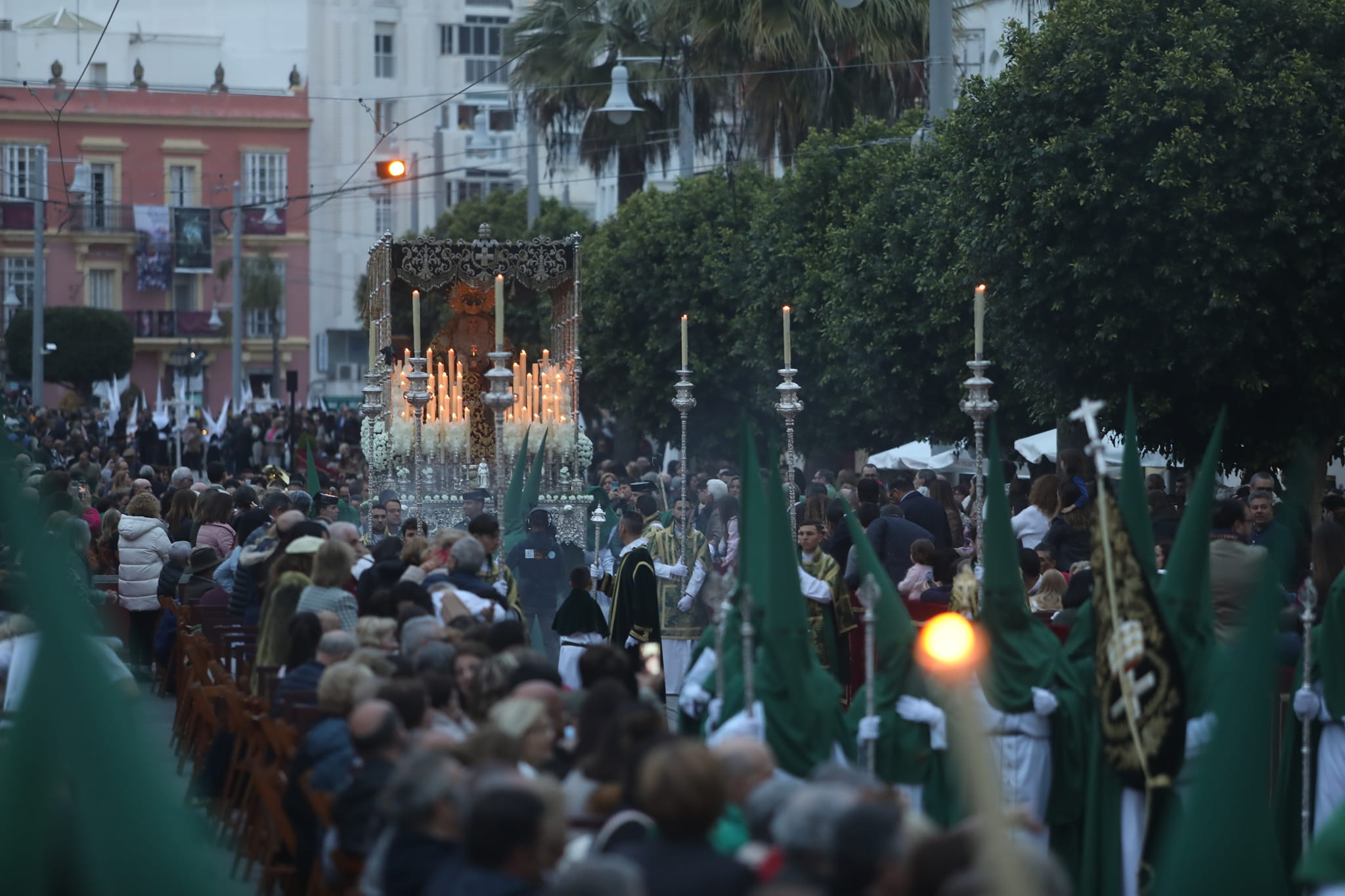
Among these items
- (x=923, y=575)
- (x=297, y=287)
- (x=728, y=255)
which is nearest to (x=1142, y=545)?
(x=923, y=575)

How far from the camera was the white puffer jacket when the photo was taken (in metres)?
14.7

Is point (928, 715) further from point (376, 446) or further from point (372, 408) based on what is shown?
point (376, 446)

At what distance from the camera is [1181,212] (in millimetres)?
16266

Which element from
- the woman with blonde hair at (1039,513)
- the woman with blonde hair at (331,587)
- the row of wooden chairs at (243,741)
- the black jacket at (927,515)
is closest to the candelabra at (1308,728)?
the row of wooden chairs at (243,741)

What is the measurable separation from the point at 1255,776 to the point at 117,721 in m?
3.13

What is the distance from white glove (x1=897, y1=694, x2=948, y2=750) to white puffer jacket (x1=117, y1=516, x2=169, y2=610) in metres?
8.34

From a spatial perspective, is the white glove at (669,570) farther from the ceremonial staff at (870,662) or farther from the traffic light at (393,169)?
the traffic light at (393,169)

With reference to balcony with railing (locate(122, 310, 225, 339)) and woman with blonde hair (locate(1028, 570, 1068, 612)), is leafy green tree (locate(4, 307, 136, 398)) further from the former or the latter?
woman with blonde hair (locate(1028, 570, 1068, 612))

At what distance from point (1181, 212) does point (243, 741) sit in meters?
9.79

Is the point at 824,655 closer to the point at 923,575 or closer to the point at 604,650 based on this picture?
the point at 923,575

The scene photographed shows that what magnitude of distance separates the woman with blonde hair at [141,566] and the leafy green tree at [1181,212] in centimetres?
777

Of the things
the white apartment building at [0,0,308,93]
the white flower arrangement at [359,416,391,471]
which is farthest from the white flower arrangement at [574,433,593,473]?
the white apartment building at [0,0,308,93]

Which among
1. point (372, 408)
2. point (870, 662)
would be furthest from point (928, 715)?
point (372, 408)

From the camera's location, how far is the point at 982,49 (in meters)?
42.5
